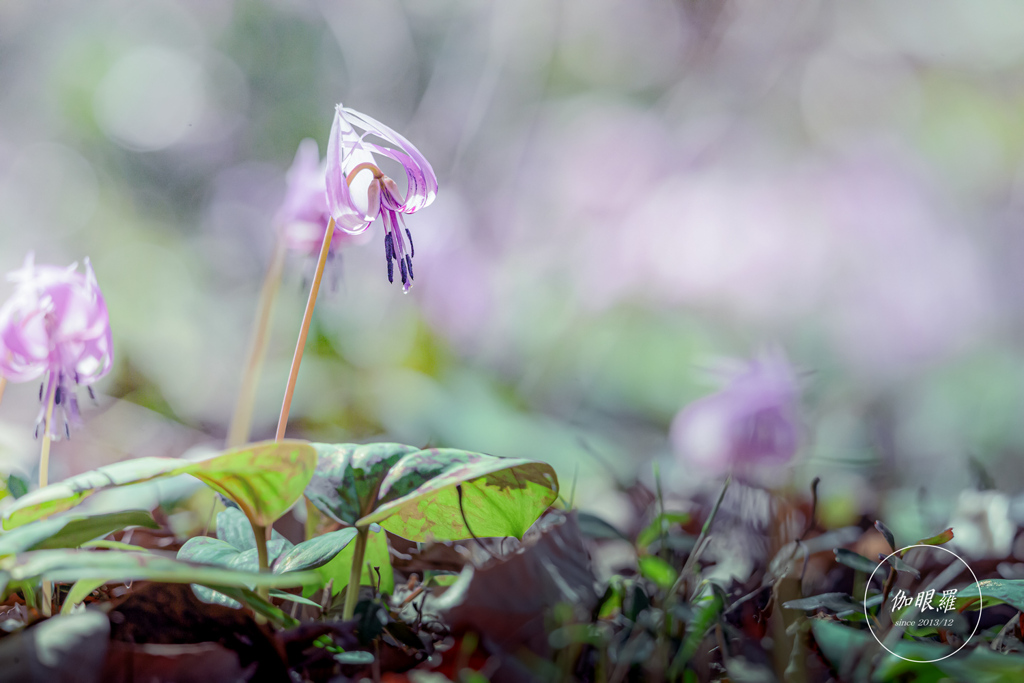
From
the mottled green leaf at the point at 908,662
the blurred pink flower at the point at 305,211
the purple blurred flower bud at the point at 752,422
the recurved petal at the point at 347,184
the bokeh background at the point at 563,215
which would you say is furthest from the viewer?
the bokeh background at the point at 563,215

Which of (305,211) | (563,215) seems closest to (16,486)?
(305,211)

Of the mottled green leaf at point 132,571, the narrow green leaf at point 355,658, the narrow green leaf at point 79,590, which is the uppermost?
the mottled green leaf at point 132,571

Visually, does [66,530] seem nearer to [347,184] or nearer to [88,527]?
[88,527]

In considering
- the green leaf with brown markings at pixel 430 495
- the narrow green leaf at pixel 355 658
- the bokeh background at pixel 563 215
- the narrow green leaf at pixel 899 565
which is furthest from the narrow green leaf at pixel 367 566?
the bokeh background at pixel 563 215

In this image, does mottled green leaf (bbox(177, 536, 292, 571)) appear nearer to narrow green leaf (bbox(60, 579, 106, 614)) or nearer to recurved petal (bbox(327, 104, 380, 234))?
narrow green leaf (bbox(60, 579, 106, 614))

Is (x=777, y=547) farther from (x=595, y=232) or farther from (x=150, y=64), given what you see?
(x=150, y=64)

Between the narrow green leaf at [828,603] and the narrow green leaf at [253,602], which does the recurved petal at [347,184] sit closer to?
the narrow green leaf at [253,602]

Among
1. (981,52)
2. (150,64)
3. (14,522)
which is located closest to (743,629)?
(14,522)
